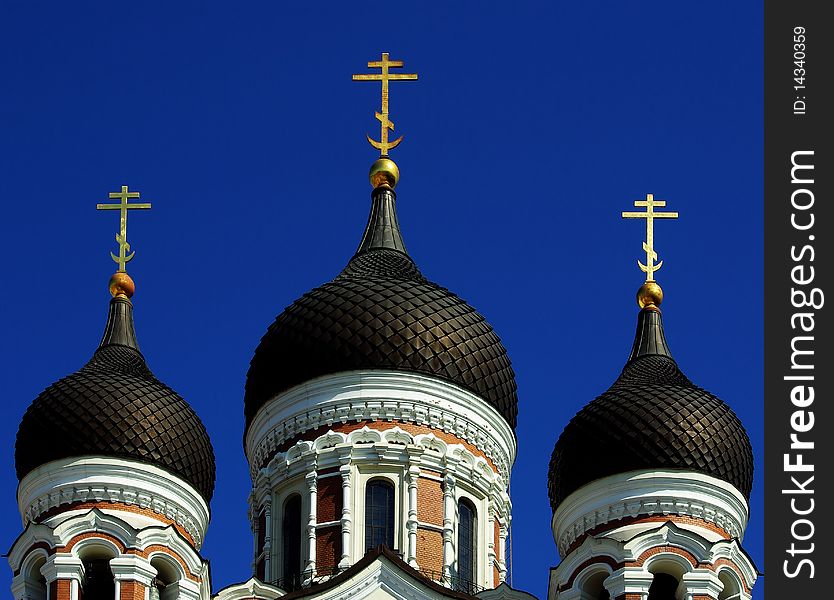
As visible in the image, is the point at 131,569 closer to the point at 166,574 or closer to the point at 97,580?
the point at 166,574

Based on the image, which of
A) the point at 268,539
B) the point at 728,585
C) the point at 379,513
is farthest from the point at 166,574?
the point at 728,585

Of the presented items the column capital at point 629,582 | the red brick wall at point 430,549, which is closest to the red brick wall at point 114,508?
the red brick wall at point 430,549

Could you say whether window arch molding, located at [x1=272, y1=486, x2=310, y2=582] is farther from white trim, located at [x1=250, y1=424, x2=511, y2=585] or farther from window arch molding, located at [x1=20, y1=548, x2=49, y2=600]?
window arch molding, located at [x1=20, y1=548, x2=49, y2=600]

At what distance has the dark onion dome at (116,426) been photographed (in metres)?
28.2

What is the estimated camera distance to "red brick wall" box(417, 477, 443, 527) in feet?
94.5

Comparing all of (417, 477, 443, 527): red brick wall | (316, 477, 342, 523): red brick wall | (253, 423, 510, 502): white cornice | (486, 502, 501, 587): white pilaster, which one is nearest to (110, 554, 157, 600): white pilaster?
(316, 477, 342, 523): red brick wall

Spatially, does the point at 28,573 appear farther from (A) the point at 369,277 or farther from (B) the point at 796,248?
(B) the point at 796,248

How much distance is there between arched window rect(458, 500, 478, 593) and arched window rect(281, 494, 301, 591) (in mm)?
1928

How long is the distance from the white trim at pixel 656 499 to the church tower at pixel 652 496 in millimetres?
12

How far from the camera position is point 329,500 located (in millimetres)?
28969

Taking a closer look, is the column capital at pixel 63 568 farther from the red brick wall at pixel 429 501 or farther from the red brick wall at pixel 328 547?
the red brick wall at pixel 429 501

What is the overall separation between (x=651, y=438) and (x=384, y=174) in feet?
20.5

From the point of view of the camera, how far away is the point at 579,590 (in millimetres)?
27562

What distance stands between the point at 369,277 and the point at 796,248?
877 cm
